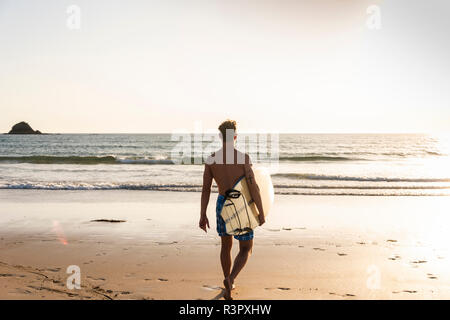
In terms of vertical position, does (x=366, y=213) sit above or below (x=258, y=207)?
below

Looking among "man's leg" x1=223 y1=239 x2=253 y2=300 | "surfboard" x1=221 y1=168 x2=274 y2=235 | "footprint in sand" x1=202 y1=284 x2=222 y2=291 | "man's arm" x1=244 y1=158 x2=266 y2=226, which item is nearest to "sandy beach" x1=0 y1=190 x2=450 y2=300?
"footprint in sand" x1=202 y1=284 x2=222 y2=291

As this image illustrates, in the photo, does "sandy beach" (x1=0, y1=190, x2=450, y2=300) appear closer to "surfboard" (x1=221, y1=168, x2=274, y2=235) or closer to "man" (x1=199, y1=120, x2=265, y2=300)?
"man" (x1=199, y1=120, x2=265, y2=300)

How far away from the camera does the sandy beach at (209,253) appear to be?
4.18 meters

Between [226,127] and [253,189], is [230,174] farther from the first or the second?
[226,127]

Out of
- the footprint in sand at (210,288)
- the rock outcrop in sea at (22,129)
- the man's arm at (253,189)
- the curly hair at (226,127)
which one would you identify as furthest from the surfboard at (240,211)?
the rock outcrop in sea at (22,129)

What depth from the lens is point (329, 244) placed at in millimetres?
6191

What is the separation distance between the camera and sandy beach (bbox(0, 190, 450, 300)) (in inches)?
164

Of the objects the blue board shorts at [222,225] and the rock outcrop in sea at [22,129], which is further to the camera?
the rock outcrop in sea at [22,129]

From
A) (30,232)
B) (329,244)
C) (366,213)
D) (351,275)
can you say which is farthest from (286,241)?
(30,232)

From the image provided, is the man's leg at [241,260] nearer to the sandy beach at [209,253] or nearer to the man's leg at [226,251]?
the man's leg at [226,251]

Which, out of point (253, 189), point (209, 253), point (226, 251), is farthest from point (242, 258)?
point (209, 253)

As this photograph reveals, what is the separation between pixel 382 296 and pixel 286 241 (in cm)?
247

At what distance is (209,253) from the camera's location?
222 inches
